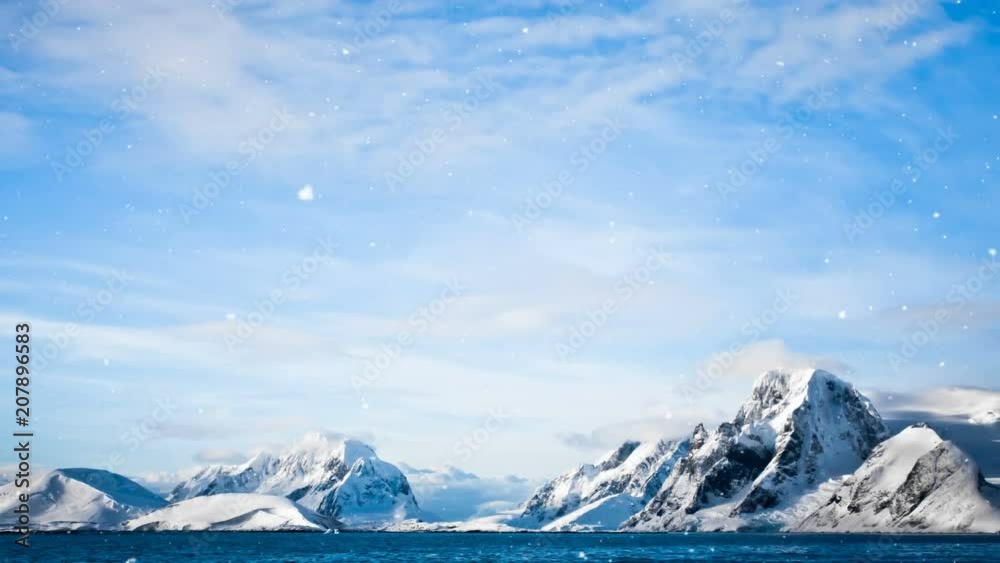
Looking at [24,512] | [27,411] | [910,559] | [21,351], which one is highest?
[21,351]

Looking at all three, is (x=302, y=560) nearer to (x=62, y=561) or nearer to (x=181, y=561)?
(x=181, y=561)

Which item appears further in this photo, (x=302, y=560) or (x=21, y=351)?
(x=302, y=560)

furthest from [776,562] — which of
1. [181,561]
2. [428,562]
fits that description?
[181,561]

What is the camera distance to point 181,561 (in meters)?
156

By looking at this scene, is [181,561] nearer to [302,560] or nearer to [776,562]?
[302,560]

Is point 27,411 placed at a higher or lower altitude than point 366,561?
higher

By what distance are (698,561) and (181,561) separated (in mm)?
91129

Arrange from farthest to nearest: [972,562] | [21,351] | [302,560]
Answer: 1. [302,560]
2. [972,562]
3. [21,351]

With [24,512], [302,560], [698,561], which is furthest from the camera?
[302,560]

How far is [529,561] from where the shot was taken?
154m

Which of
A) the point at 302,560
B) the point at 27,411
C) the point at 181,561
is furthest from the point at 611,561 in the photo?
the point at 27,411

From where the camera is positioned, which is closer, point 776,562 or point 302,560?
point 776,562

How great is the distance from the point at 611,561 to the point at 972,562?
186 ft

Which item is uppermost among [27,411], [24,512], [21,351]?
[21,351]
